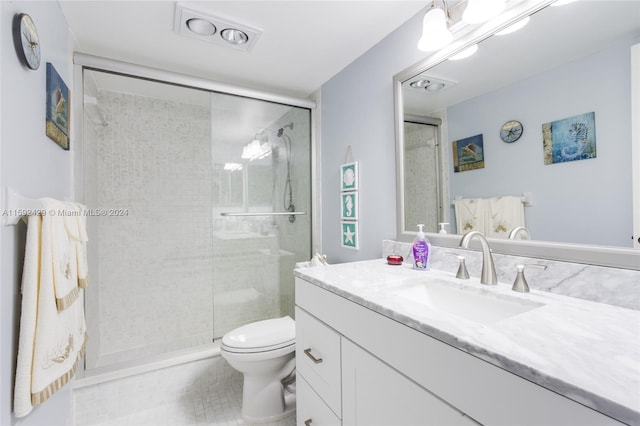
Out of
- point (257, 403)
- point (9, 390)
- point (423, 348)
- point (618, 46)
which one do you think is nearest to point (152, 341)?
point (257, 403)

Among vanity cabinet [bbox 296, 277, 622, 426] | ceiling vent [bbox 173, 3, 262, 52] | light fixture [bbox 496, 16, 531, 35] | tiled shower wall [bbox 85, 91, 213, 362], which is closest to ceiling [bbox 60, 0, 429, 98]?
ceiling vent [bbox 173, 3, 262, 52]

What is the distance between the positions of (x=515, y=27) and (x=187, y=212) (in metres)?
2.51

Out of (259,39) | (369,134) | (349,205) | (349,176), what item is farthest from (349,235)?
(259,39)

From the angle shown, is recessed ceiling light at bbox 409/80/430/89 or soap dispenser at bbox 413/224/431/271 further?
recessed ceiling light at bbox 409/80/430/89

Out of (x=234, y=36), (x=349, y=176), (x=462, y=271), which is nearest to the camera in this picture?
(x=462, y=271)

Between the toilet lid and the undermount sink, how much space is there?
83 centimetres

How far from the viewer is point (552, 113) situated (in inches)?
36.7

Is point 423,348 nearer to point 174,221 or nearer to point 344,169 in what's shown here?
point 344,169

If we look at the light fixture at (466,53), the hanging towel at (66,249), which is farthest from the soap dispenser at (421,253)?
the hanging towel at (66,249)

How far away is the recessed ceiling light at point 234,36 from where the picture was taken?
1587 mm

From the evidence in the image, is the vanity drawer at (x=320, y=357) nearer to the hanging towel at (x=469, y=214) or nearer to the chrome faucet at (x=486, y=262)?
the chrome faucet at (x=486, y=262)

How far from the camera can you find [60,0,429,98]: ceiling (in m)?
1.39

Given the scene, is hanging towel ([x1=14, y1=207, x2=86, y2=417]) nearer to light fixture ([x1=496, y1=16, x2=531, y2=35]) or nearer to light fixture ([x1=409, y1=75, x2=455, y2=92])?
light fixture ([x1=409, y1=75, x2=455, y2=92])

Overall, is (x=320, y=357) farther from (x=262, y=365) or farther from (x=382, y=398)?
(x=262, y=365)
